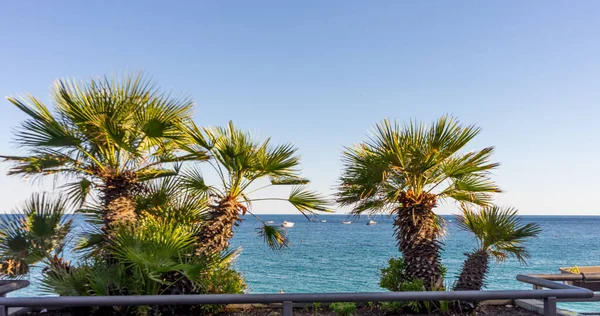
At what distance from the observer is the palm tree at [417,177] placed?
6191 millimetres

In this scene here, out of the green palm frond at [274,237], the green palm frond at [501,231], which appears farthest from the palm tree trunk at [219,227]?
the green palm frond at [501,231]

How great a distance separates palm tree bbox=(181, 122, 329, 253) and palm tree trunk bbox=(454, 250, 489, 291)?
2.26 metres

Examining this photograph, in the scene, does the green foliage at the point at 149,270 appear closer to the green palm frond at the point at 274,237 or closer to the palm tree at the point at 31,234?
the palm tree at the point at 31,234

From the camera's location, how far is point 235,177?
21.1 feet

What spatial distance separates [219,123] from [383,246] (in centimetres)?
4853

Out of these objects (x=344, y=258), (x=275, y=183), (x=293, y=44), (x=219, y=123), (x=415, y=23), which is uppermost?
(x=293, y=44)

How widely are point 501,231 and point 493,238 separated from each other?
159mm

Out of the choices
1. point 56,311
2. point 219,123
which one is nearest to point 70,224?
point 56,311

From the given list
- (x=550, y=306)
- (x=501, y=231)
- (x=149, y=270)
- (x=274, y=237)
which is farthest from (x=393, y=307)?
(x=149, y=270)

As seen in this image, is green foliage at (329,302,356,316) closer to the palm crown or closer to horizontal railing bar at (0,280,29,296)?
the palm crown

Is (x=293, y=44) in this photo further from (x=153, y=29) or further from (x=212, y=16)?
(x=153, y=29)

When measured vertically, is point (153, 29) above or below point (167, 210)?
above

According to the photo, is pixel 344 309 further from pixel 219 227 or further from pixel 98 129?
pixel 98 129

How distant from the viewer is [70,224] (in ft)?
19.2
